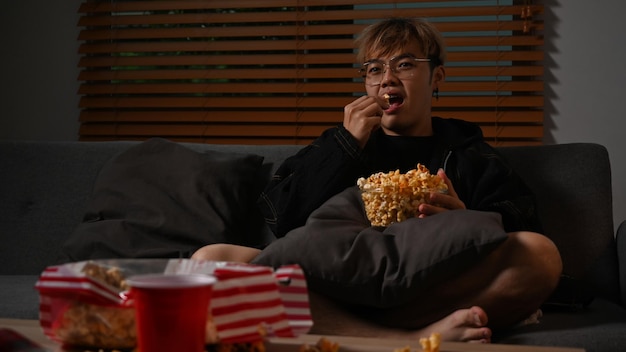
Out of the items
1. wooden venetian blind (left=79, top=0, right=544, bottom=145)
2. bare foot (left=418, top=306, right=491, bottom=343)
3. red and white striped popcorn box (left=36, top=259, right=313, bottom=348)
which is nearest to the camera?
red and white striped popcorn box (left=36, top=259, right=313, bottom=348)

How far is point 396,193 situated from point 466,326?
1.04ft

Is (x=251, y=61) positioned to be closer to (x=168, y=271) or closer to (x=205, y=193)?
(x=205, y=193)

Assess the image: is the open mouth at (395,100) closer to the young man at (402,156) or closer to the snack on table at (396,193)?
the young man at (402,156)

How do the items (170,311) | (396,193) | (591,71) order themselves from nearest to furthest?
(170,311) → (396,193) → (591,71)

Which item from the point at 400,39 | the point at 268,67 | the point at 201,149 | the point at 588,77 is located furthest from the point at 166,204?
the point at 588,77

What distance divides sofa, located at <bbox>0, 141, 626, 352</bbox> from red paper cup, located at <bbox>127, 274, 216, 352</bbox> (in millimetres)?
837

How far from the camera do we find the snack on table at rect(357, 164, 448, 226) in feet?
5.29

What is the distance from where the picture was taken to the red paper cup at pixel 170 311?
2.36ft

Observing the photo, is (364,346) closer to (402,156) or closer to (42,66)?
(402,156)

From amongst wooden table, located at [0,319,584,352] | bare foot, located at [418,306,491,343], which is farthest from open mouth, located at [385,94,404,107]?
wooden table, located at [0,319,584,352]

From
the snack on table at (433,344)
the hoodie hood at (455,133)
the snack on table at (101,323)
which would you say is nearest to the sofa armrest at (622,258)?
the hoodie hood at (455,133)

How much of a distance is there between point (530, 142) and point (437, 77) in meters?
0.88

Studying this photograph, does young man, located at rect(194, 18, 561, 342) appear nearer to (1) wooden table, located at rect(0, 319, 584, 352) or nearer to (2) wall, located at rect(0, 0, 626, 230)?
(1) wooden table, located at rect(0, 319, 584, 352)

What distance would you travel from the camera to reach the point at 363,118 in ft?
6.70
